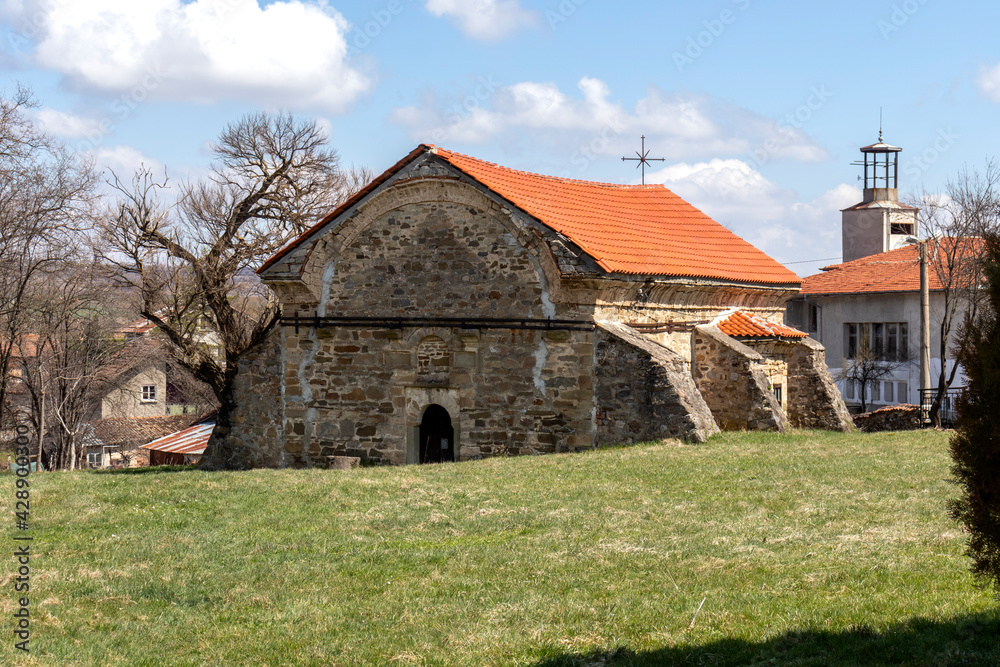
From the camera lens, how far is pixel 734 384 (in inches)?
695

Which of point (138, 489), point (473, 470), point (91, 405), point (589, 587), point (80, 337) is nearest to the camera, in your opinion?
point (589, 587)

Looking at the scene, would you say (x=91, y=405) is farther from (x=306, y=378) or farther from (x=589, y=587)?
(x=589, y=587)

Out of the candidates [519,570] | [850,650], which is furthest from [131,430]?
[850,650]

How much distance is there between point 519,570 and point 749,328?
1266 centimetres

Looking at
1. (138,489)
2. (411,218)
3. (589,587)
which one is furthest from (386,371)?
(589,587)

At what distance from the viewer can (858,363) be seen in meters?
35.4

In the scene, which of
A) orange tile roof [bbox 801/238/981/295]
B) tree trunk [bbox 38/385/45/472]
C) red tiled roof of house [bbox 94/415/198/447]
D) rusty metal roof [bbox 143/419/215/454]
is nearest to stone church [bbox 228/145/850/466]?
rusty metal roof [bbox 143/419/215/454]

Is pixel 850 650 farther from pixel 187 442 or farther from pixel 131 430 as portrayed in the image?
pixel 131 430

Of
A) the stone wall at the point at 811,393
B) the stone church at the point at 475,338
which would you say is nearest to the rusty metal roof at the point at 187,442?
the stone church at the point at 475,338

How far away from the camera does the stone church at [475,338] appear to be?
51.0 feet

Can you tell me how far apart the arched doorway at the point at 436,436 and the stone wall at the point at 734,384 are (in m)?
5.15

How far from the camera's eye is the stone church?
51.0ft

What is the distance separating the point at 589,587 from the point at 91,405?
3610cm

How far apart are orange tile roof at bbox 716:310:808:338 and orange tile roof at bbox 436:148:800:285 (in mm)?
861
